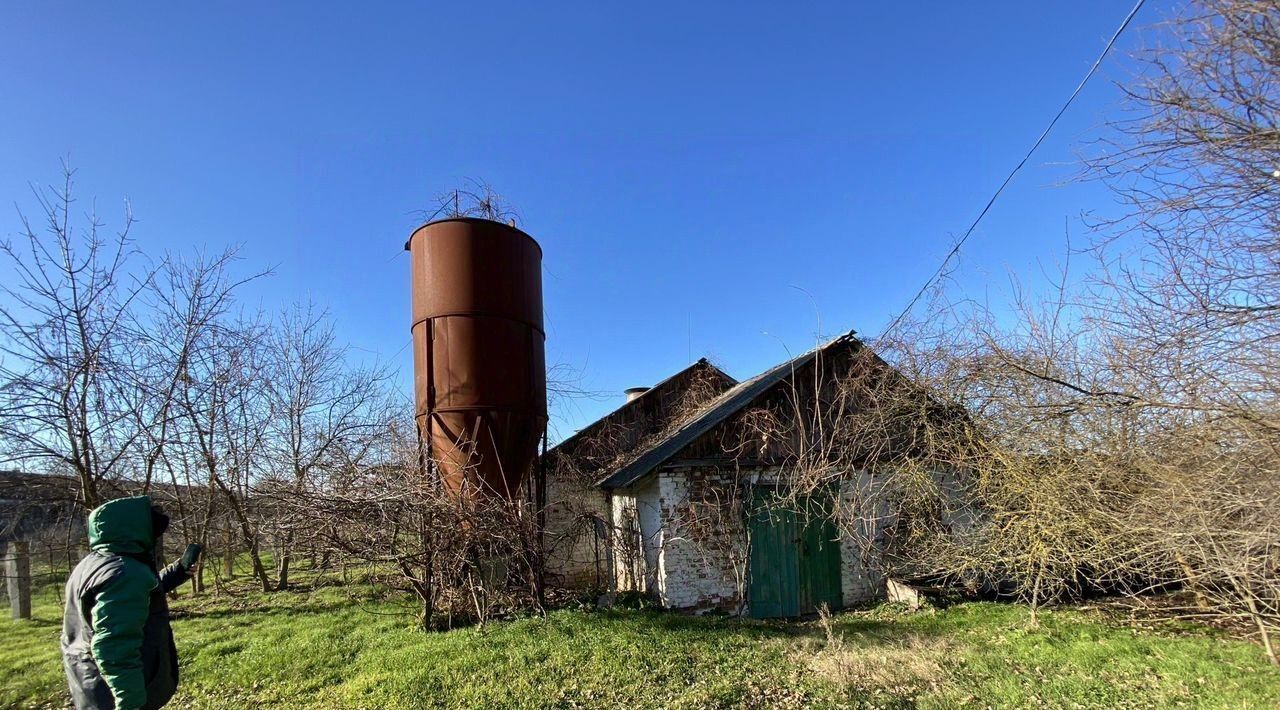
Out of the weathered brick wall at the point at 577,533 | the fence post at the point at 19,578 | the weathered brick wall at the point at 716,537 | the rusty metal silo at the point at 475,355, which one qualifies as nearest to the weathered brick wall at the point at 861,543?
the weathered brick wall at the point at 716,537

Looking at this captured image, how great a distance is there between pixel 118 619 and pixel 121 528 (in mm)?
489

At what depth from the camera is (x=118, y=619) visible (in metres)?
2.94

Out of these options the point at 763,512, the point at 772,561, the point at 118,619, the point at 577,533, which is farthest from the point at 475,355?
the point at 772,561

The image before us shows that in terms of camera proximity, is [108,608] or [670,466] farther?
[670,466]

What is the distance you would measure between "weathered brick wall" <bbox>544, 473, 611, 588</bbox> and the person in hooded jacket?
225 inches

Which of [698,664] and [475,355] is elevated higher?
[475,355]

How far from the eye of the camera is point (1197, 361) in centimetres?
508

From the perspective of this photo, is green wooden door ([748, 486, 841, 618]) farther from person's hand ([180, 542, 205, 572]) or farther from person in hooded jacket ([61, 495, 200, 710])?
person in hooded jacket ([61, 495, 200, 710])

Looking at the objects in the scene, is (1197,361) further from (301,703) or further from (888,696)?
(301,703)

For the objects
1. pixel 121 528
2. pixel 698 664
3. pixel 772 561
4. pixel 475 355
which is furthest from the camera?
pixel 772 561

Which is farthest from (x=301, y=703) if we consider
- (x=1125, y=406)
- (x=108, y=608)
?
(x=1125, y=406)

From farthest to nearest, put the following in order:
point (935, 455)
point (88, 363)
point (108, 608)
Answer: point (935, 455) < point (88, 363) < point (108, 608)

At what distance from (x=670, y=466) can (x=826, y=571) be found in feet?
11.1

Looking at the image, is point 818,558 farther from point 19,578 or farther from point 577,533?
point 19,578
